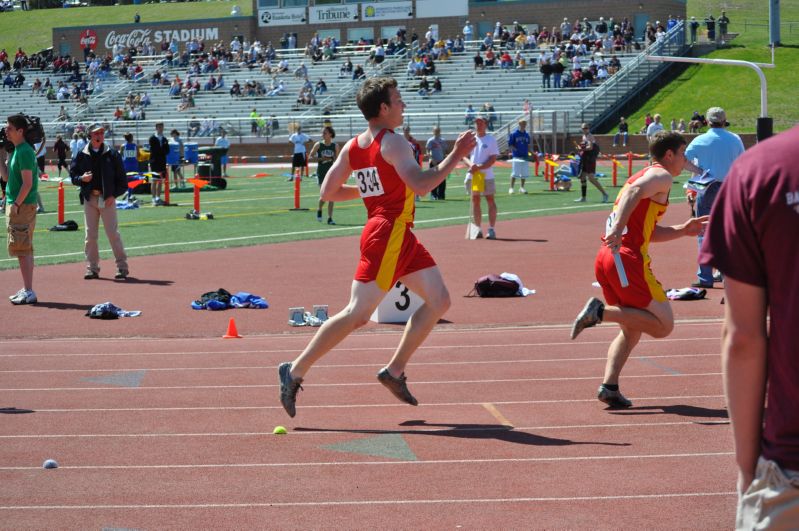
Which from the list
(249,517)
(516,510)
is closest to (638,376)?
(516,510)

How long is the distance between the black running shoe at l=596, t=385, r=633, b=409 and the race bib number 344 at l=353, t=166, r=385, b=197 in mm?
2103

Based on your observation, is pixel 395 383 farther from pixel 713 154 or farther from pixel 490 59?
pixel 490 59

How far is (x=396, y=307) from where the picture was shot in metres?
12.0

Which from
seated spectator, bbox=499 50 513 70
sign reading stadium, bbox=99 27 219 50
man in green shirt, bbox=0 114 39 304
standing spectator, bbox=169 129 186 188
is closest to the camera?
man in green shirt, bbox=0 114 39 304

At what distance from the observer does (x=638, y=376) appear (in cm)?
900

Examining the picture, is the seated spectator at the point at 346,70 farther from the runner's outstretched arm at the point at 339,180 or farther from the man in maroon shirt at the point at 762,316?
the man in maroon shirt at the point at 762,316

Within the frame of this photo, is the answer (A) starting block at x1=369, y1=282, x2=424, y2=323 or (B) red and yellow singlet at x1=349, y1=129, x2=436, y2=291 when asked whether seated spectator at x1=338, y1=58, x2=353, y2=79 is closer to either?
(A) starting block at x1=369, y1=282, x2=424, y2=323

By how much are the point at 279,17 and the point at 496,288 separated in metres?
65.0

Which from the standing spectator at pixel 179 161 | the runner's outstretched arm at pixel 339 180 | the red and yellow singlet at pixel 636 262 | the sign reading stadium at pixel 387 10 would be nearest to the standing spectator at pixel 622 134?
the standing spectator at pixel 179 161

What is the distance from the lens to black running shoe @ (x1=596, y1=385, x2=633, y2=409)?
25.8ft

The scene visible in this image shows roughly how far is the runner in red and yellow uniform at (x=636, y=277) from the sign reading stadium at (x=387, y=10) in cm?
6453

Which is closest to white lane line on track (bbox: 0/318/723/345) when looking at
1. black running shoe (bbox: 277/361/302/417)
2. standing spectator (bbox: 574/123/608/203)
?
black running shoe (bbox: 277/361/302/417)

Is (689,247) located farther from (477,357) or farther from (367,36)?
(367,36)

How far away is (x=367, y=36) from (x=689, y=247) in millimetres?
56109
